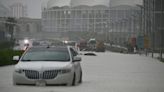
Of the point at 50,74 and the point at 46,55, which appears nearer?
the point at 50,74

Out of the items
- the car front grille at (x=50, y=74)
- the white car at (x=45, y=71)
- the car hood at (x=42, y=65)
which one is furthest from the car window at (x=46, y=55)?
the car front grille at (x=50, y=74)

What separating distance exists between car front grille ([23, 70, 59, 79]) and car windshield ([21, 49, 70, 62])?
Answer: 1.22 m

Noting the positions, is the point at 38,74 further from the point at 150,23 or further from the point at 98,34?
the point at 98,34

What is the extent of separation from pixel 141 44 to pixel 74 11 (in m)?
105

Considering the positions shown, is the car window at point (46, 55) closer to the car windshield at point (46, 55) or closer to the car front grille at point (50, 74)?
the car windshield at point (46, 55)

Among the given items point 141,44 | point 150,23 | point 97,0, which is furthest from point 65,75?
point 97,0

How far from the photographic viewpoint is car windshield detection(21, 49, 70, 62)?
61.3ft

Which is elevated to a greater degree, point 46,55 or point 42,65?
point 46,55

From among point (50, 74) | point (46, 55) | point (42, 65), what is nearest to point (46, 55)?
point (46, 55)

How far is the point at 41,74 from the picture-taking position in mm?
17344

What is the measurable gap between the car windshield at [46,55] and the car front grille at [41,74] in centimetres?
122

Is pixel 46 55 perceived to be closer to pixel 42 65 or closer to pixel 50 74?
pixel 42 65

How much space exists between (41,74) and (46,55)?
1752 millimetres

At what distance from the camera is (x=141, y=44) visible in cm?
7131
